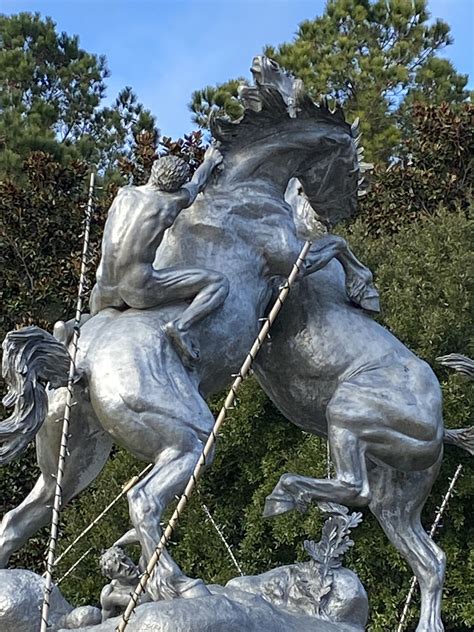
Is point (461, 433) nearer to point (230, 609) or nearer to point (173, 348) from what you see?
point (173, 348)

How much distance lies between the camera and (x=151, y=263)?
5.62 m

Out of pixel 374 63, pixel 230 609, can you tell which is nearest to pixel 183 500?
pixel 230 609

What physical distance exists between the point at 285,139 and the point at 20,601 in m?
2.50

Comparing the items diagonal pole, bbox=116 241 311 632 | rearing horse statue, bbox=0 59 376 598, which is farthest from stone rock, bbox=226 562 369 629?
diagonal pole, bbox=116 241 311 632

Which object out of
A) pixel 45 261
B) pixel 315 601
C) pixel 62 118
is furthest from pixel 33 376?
pixel 62 118

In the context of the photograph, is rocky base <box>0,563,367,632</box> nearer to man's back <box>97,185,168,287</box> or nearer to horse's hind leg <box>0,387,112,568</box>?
horse's hind leg <box>0,387,112,568</box>

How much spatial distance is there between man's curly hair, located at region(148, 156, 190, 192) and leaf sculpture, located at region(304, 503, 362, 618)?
5.11 feet

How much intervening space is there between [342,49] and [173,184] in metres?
16.0

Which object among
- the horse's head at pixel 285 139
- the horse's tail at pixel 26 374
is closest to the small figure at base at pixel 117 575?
the horse's tail at pixel 26 374

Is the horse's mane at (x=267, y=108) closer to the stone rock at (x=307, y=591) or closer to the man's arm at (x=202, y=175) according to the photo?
the man's arm at (x=202, y=175)

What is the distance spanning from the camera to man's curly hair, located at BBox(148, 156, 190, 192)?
562 cm

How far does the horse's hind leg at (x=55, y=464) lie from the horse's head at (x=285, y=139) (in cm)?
132

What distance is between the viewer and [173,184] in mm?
5633

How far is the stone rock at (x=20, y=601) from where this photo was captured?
5.17m
